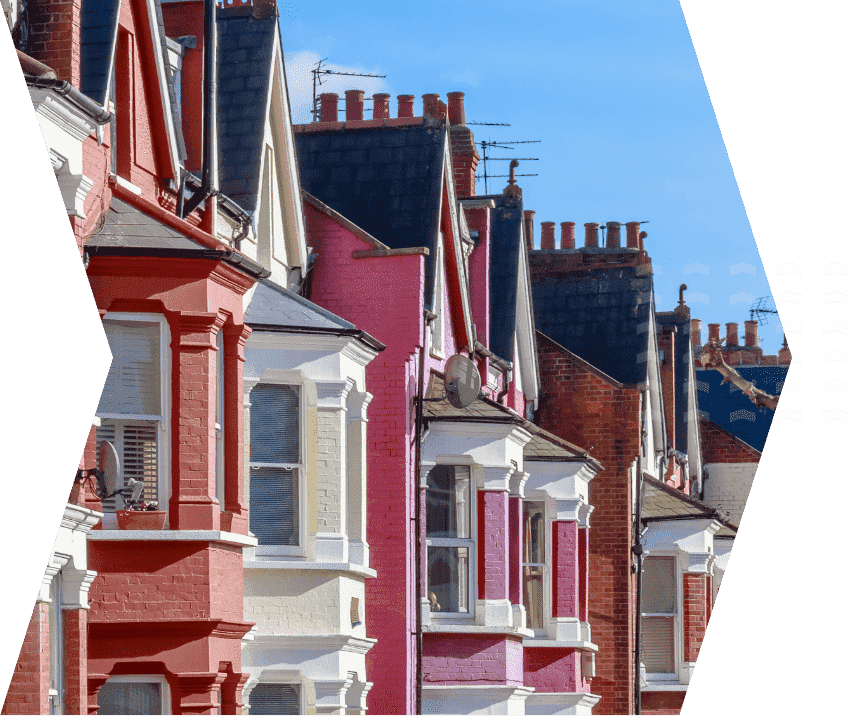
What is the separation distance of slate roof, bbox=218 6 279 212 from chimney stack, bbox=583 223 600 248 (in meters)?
2.44

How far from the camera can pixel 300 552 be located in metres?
12.9

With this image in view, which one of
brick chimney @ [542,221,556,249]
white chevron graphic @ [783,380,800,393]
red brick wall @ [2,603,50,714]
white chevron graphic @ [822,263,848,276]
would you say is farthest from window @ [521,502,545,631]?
red brick wall @ [2,603,50,714]

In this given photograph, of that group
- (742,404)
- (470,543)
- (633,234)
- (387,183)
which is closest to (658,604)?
(470,543)

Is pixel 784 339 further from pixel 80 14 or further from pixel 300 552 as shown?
pixel 80 14

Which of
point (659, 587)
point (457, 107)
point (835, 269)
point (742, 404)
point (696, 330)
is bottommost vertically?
point (659, 587)

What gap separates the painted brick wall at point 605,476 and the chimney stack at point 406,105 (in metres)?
3.18

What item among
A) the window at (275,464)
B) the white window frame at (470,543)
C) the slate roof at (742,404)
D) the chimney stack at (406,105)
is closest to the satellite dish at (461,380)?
the white window frame at (470,543)

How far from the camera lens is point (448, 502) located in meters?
15.5

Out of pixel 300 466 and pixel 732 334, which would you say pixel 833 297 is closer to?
pixel 732 334

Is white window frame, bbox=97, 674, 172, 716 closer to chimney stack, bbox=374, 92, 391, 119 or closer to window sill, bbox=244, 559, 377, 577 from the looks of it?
window sill, bbox=244, 559, 377, 577

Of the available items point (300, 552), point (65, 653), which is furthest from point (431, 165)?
point (65, 653)

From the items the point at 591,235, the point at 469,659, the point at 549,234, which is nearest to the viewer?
the point at 591,235

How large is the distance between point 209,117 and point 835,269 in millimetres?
4249

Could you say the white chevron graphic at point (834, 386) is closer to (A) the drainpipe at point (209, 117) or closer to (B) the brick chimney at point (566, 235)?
(B) the brick chimney at point (566, 235)
